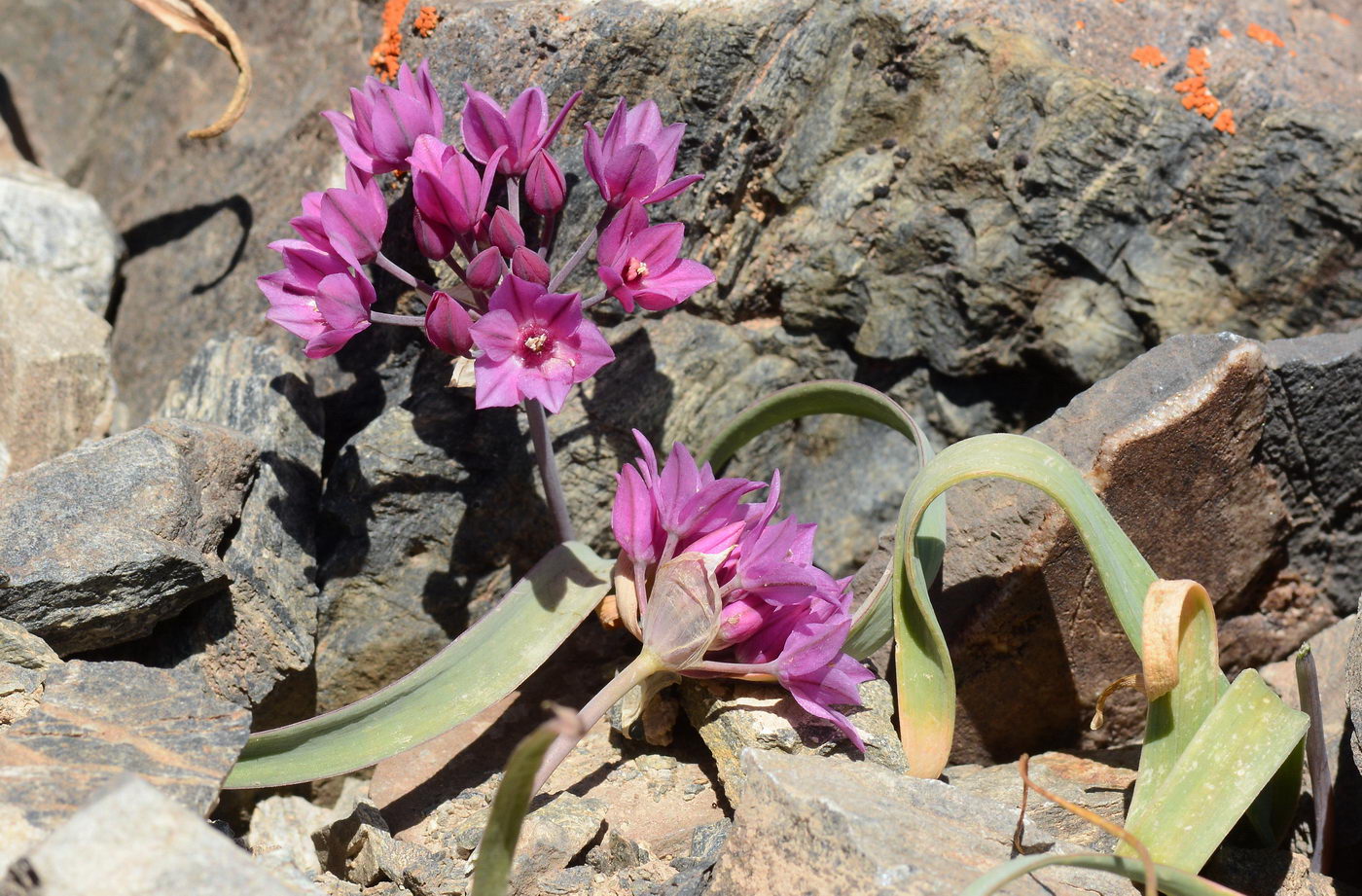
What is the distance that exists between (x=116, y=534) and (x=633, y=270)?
122cm

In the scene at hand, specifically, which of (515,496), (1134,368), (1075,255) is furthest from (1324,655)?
(515,496)

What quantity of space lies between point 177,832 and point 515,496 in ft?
4.51

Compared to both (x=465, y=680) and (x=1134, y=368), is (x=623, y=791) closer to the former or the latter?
(x=465, y=680)

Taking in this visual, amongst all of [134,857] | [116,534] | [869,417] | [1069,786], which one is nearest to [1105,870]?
[1069,786]

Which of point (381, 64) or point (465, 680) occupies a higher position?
point (381, 64)

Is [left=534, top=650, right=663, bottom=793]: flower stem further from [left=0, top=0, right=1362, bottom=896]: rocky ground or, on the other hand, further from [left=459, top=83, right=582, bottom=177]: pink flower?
[left=459, top=83, right=582, bottom=177]: pink flower

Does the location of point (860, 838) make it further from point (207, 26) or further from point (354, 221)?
point (207, 26)

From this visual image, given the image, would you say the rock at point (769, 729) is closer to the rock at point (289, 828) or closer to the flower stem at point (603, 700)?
the flower stem at point (603, 700)

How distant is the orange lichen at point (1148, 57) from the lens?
302 centimetres

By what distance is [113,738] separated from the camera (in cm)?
192

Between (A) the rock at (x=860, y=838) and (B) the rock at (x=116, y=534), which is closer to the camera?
(A) the rock at (x=860, y=838)

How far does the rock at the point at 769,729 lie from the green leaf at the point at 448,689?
36 cm

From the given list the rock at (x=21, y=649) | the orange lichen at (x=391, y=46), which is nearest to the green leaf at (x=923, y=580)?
the rock at (x=21, y=649)

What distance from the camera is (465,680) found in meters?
2.35
